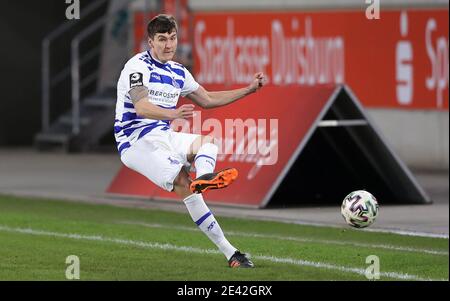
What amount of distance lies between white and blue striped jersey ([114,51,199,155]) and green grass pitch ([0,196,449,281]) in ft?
3.87

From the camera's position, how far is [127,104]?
12172 mm

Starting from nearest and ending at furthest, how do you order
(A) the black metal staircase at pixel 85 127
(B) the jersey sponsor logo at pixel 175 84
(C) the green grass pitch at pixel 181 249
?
(C) the green grass pitch at pixel 181 249 → (B) the jersey sponsor logo at pixel 175 84 → (A) the black metal staircase at pixel 85 127

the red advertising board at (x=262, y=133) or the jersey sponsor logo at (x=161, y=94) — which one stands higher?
the jersey sponsor logo at (x=161, y=94)

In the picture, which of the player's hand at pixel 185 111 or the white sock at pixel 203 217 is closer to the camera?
the player's hand at pixel 185 111

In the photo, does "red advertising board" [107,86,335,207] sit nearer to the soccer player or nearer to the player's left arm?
the player's left arm

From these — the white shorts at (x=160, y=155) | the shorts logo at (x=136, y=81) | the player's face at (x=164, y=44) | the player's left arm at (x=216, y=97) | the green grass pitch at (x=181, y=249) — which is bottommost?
the green grass pitch at (x=181, y=249)

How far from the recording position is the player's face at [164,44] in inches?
469

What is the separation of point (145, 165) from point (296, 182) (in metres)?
7.08

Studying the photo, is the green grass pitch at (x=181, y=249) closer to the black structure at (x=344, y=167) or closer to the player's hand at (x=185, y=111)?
the player's hand at (x=185, y=111)

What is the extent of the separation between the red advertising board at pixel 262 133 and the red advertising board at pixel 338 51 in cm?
595

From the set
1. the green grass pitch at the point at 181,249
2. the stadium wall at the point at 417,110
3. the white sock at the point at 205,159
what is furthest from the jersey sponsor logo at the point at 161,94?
the stadium wall at the point at 417,110

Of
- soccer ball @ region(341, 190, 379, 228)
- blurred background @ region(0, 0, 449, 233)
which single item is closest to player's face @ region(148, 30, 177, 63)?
soccer ball @ region(341, 190, 379, 228)
